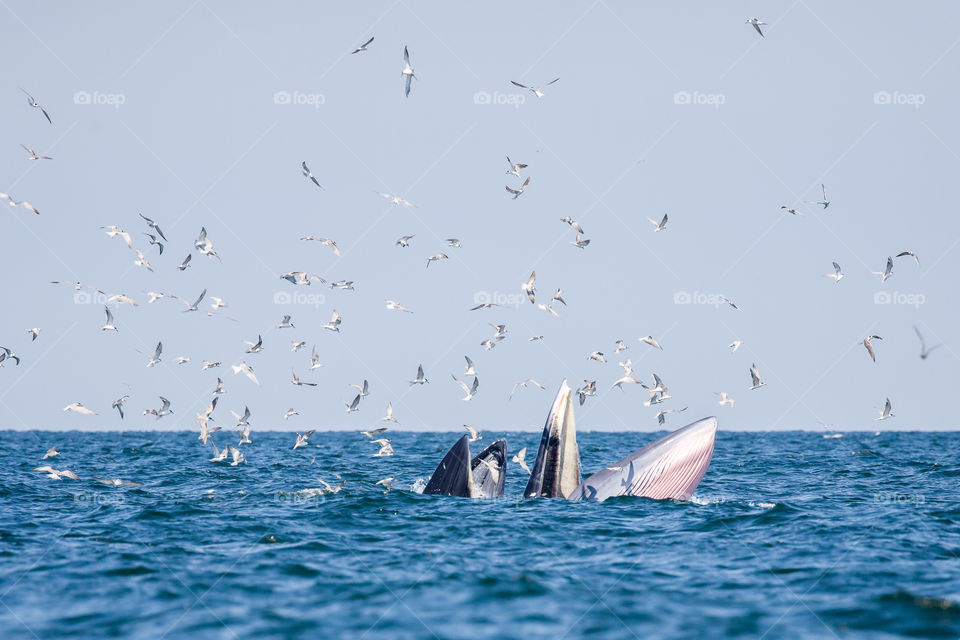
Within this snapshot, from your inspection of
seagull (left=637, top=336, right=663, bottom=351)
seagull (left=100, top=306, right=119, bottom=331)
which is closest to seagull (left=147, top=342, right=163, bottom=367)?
seagull (left=100, top=306, right=119, bottom=331)

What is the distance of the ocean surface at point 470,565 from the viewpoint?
10.0 m

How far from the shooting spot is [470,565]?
41.8 ft

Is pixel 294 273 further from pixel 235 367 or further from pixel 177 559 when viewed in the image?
pixel 177 559

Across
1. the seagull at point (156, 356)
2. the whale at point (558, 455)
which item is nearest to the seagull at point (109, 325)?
the seagull at point (156, 356)

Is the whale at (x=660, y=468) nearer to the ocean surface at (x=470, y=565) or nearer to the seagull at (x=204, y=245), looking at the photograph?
the ocean surface at (x=470, y=565)

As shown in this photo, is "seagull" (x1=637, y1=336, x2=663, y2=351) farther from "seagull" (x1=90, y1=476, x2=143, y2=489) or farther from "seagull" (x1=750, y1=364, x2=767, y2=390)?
"seagull" (x1=90, y1=476, x2=143, y2=489)

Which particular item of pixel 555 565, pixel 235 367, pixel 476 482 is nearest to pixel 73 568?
pixel 555 565

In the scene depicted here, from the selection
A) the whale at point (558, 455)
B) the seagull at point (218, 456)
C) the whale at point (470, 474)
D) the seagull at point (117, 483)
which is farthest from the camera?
the seagull at point (218, 456)

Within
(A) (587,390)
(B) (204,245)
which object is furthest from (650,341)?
(B) (204,245)

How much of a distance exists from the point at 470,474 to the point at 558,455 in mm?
2090

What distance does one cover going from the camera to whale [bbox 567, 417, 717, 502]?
17.0 meters

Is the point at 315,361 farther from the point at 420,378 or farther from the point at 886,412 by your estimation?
the point at 886,412

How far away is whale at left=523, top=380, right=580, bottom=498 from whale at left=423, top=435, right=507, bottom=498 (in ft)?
3.32

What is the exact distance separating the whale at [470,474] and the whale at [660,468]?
1.72 m
